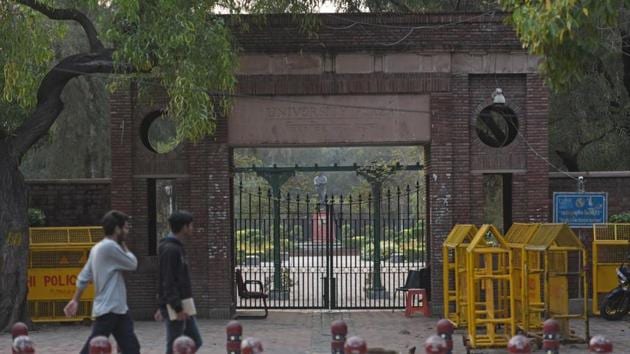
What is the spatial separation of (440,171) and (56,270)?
7184mm

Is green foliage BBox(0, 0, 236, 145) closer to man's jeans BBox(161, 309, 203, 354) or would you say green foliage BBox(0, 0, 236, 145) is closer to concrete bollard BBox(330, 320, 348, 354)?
man's jeans BBox(161, 309, 203, 354)

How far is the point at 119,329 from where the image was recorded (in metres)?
10.4

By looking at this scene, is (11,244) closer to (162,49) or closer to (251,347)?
(162,49)

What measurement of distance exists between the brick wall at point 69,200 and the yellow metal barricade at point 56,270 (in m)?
1.17

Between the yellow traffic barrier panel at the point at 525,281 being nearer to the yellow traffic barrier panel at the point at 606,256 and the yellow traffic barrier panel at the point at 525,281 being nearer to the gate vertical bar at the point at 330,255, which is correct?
the yellow traffic barrier panel at the point at 606,256

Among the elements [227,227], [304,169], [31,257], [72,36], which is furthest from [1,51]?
[72,36]

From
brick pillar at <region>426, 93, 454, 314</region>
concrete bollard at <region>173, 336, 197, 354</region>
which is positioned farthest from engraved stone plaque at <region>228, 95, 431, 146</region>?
concrete bollard at <region>173, 336, 197, 354</region>

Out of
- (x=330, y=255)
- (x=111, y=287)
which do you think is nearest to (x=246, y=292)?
(x=330, y=255)

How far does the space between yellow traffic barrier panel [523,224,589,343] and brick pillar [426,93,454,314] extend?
352cm

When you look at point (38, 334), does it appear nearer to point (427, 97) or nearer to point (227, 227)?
point (227, 227)

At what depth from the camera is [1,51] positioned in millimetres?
16625

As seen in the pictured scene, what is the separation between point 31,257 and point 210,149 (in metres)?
3.75

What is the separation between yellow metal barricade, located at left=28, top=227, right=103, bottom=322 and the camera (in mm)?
18328

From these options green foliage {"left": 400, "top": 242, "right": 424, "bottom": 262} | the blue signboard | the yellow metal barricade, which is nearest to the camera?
the yellow metal barricade
